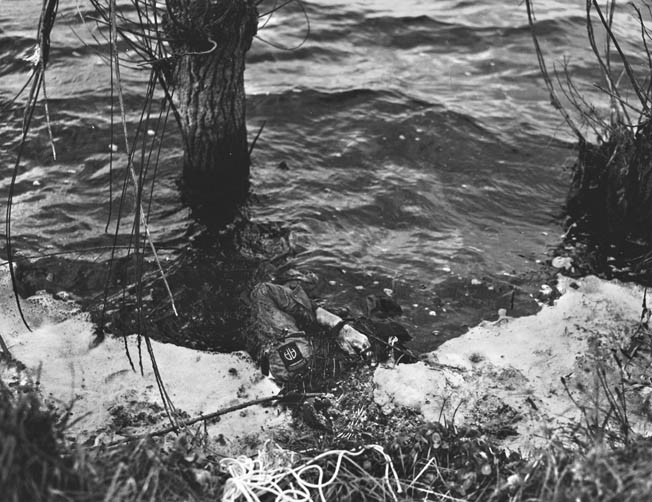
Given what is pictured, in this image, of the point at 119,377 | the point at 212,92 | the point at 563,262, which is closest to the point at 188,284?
the point at 119,377

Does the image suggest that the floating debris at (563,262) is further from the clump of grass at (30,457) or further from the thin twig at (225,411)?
the clump of grass at (30,457)

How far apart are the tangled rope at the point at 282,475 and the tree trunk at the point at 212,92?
215cm

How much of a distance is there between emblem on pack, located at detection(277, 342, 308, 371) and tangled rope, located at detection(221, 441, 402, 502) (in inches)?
31.3

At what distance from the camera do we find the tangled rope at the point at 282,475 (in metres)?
2.97

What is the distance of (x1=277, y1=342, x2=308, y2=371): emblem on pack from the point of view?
409 centimetres

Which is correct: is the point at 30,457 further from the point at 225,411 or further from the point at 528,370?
the point at 528,370

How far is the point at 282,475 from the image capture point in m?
3.02

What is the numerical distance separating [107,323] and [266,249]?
132cm

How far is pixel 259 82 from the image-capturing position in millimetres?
7301

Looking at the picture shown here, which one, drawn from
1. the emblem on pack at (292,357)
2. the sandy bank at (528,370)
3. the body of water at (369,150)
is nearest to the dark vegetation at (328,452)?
the sandy bank at (528,370)

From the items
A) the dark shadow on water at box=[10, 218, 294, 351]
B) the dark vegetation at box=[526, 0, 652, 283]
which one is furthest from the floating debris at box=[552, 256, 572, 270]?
the dark shadow on water at box=[10, 218, 294, 351]

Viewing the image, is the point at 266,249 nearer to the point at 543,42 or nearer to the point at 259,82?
the point at 259,82

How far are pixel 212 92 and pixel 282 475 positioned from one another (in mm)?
2912

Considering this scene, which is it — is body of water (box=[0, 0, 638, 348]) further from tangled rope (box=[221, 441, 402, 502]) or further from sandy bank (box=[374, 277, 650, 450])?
tangled rope (box=[221, 441, 402, 502])
